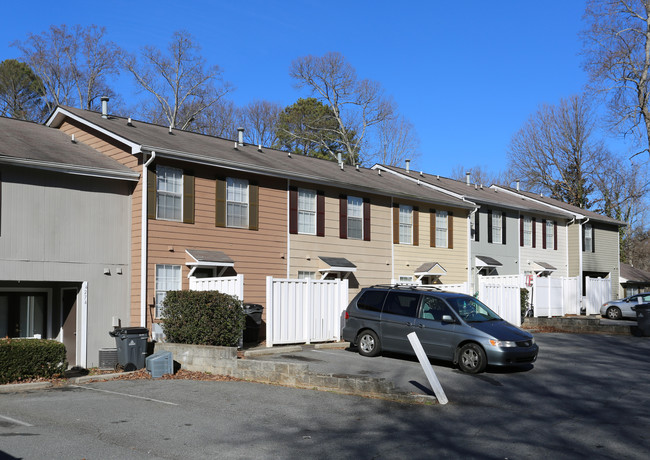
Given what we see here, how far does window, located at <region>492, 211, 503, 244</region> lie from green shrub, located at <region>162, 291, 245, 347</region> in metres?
18.3

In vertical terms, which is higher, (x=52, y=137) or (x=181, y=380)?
(x=52, y=137)

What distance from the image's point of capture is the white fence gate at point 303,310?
681 inches

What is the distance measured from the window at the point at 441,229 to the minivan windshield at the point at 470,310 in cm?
1189

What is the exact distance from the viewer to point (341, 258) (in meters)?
23.3

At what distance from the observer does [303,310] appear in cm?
1814

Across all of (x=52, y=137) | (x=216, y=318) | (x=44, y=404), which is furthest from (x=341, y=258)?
(x=44, y=404)

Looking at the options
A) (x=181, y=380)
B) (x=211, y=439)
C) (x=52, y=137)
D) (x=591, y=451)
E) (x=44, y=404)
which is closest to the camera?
(x=591, y=451)

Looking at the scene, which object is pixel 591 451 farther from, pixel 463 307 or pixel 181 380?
pixel 181 380

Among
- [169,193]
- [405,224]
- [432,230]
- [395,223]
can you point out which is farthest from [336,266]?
[432,230]

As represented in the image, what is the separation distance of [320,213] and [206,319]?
26.6ft

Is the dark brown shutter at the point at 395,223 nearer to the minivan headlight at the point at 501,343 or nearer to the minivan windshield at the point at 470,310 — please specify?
the minivan windshield at the point at 470,310

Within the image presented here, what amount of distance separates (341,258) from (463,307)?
843 cm

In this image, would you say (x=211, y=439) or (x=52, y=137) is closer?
(x=211, y=439)

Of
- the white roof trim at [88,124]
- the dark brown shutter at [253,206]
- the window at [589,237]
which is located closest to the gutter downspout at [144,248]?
the white roof trim at [88,124]
